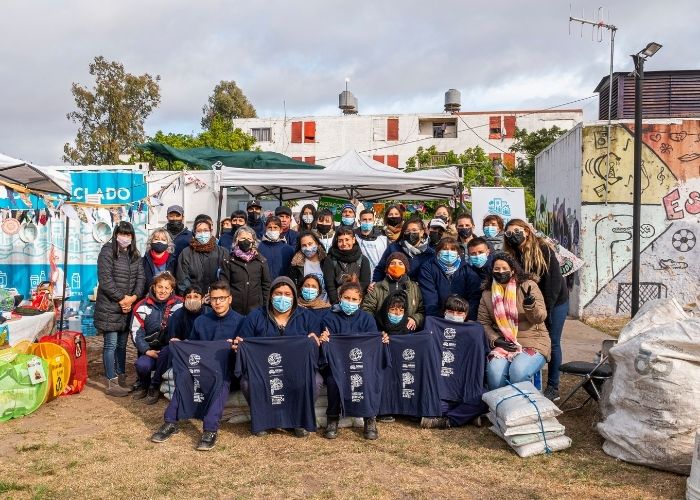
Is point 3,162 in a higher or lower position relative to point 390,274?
higher

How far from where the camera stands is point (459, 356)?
591 cm

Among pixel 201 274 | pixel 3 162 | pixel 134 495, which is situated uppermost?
pixel 3 162

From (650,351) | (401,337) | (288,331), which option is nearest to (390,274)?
(401,337)

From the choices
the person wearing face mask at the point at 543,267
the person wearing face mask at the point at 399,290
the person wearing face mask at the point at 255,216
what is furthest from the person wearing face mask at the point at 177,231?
the person wearing face mask at the point at 543,267

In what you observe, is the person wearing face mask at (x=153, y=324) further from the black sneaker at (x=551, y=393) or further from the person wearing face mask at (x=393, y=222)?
the black sneaker at (x=551, y=393)

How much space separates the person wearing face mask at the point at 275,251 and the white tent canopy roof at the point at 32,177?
2.96m

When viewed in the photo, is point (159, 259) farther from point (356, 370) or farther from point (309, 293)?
point (356, 370)

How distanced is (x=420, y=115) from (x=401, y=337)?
37.2 m

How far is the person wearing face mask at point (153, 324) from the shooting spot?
657 centimetres

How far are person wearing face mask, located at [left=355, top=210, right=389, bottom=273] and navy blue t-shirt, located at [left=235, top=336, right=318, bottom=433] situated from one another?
1838mm

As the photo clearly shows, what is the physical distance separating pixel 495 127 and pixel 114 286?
37893 mm

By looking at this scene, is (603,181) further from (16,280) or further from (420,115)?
(420,115)

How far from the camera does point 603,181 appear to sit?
12.4 m

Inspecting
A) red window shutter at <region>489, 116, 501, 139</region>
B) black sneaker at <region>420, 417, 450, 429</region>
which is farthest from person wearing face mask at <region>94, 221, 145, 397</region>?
red window shutter at <region>489, 116, 501, 139</region>
